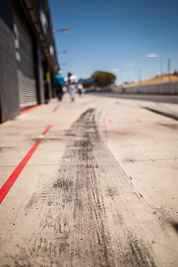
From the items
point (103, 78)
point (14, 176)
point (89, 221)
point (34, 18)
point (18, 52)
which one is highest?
point (103, 78)

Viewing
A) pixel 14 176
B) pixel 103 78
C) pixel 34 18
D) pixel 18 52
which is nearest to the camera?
pixel 14 176

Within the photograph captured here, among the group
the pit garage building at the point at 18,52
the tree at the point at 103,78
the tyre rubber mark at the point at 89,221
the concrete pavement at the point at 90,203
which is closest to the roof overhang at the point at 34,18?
the pit garage building at the point at 18,52

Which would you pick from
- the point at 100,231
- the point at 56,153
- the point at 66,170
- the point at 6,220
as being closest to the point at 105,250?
the point at 100,231

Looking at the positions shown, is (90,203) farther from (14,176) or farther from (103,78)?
(103,78)

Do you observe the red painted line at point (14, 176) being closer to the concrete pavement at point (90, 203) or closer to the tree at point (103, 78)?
the concrete pavement at point (90, 203)

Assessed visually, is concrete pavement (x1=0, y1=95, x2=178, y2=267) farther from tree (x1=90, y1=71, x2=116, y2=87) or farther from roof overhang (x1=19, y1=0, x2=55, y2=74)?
tree (x1=90, y1=71, x2=116, y2=87)

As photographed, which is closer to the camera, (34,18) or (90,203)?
(90,203)

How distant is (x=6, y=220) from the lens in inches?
65.4

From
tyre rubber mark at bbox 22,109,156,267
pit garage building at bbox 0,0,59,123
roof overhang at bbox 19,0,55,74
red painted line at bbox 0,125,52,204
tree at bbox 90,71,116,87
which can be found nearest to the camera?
tyre rubber mark at bbox 22,109,156,267

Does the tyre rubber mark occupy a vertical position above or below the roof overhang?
below

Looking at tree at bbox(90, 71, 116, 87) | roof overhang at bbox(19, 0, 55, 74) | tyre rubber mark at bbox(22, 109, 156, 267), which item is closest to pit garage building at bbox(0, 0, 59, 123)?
roof overhang at bbox(19, 0, 55, 74)

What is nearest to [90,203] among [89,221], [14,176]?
[89,221]

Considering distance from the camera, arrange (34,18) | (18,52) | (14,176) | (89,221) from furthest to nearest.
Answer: (34,18) < (18,52) < (14,176) < (89,221)

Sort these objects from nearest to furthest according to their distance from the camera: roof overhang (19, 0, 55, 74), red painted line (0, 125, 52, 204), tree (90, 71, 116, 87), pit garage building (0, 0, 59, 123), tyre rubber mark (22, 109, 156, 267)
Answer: tyre rubber mark (22, 109, 156, 267)
red painted line (0, 125, 52, 204)
pit garage building (0, 0, 59, 123)
roof overhang (19, 0, 55, 74)
tree (90, 71, 116, 87)
